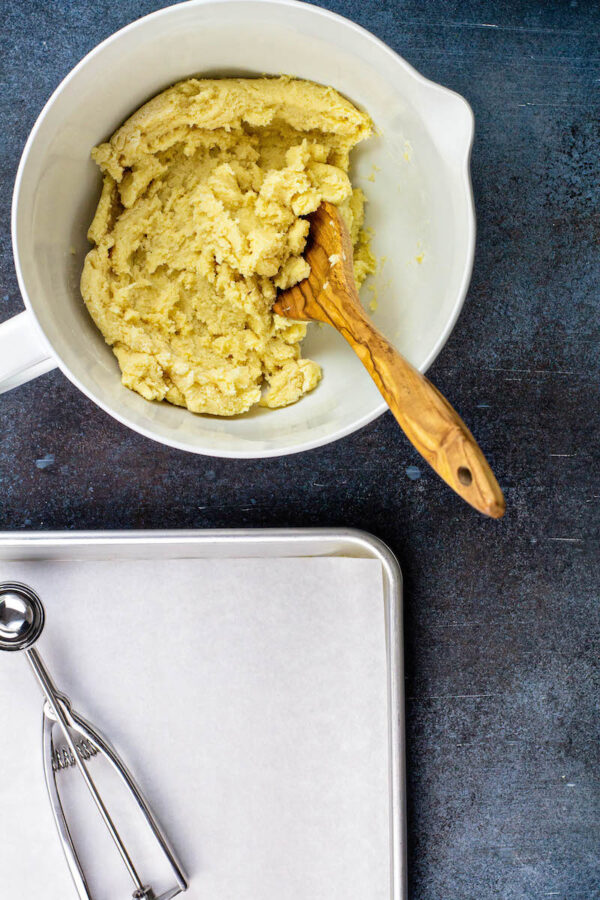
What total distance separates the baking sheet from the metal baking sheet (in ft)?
0.03

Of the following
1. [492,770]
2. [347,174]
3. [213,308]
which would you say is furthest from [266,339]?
[492,770]

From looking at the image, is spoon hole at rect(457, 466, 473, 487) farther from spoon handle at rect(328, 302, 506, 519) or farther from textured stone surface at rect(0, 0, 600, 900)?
textured stone surface at rect(0, 0, 600, 900)

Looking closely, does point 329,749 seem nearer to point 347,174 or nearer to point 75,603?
point 75,603

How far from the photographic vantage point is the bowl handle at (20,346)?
50cm

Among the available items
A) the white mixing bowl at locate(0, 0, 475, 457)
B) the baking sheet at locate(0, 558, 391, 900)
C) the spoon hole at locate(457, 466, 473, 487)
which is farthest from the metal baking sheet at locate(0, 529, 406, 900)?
the spoon hole at locate(457, 466, 473, 487)

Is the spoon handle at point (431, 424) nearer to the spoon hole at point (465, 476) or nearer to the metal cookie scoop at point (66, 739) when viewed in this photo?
the spoon hole at point (465, 476)

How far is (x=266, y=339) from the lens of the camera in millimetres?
606

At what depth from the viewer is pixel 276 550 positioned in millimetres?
689

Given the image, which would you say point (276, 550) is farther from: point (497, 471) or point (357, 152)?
point (357, 152)

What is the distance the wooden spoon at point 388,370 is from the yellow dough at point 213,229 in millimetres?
16

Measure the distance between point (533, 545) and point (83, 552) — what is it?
0.43m

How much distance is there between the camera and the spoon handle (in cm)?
40

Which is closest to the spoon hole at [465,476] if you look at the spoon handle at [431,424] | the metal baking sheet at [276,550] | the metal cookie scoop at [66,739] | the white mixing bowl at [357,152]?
the spoon handle at [431,424]

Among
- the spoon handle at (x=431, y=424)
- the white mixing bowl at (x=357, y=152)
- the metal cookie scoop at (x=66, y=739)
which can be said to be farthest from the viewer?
the metal cookie scoop at (x=66, y=739)
